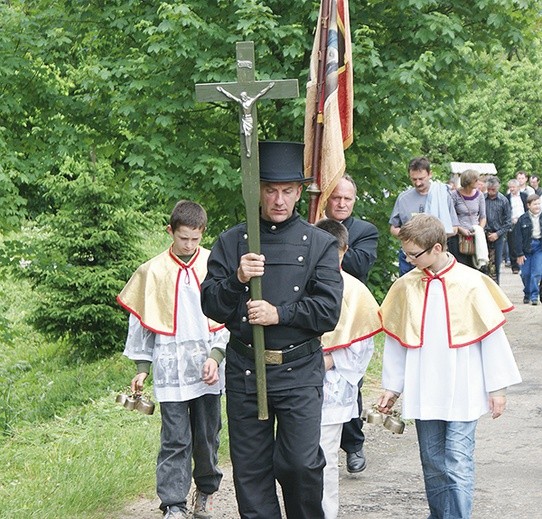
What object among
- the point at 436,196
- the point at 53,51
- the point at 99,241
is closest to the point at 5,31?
the point at 53,51

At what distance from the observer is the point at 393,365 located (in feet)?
19.6

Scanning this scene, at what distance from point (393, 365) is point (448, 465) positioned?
1.88 ft

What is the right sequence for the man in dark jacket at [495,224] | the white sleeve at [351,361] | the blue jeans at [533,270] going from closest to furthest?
the white sleeve at [351,361]
the blue jeans at [533,270]
the man in dark jacket at [495,224]

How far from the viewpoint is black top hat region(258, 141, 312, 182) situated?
17.2 ft

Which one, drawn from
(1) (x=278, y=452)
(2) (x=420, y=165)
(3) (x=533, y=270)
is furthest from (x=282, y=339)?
(3) (x=533, y=270)

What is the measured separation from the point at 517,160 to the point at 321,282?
110 feet

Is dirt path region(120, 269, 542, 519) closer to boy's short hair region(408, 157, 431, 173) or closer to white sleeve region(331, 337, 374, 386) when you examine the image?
white sleeve region(331, 337, 374, 386)

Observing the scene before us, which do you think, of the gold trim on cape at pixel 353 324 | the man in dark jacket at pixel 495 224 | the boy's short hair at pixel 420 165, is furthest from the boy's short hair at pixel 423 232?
the man in dark jacket at pixel 495 224

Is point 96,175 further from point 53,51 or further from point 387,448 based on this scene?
point 387,448

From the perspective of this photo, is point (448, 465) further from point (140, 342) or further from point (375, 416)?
point (140, 342)

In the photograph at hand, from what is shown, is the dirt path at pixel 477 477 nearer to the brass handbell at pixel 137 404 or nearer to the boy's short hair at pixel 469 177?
the brass handbell at pixel 137 404

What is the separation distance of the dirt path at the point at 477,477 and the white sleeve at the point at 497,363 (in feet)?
4.07

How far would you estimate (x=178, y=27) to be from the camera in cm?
1273

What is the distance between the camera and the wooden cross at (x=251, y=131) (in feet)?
16.6
